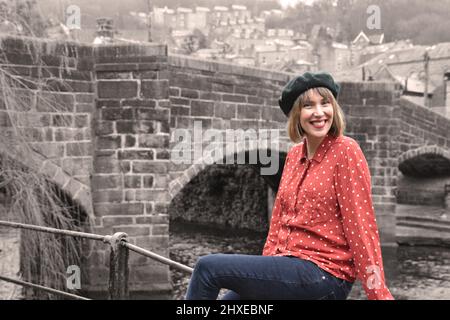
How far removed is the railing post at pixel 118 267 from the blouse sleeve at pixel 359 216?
1566 mm

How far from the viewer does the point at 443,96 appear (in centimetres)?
3375

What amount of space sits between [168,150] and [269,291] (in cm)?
752

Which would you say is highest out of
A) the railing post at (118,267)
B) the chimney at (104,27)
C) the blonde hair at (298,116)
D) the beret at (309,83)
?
the chimney at (104,27)

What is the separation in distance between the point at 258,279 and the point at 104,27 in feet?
39.0

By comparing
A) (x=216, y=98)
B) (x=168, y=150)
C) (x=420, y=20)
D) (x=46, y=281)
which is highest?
(x=420, y=20)

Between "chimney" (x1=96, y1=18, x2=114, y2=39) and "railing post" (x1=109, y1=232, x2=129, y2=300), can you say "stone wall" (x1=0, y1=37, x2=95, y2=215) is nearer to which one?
"chimney" (x1=96, y1=18, x2=114, y2=39)

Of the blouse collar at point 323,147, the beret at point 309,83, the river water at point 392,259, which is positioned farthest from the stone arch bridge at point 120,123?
the blouse collar at point 323,147

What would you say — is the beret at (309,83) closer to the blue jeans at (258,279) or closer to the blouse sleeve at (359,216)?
the blouse sleeve at (359,216)

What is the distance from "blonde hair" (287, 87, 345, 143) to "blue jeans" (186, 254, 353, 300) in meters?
0.58

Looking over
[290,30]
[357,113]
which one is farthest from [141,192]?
[290,30]

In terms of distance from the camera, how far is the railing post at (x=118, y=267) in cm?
351

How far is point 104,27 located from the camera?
13398 millimetres

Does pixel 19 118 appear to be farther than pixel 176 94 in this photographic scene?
No

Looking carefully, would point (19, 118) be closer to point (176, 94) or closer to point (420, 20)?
point (176, 94)
